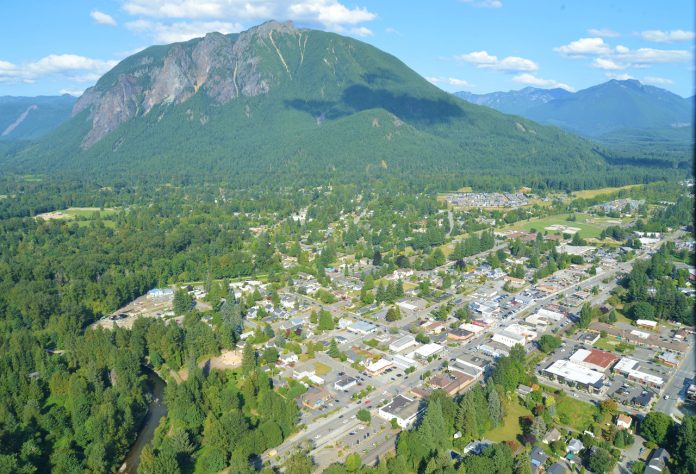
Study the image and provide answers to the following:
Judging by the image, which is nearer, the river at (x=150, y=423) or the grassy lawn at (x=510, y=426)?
the river at (x=150, y=423)

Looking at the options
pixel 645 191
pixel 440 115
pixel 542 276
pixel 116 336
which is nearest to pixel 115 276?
pixel 116 336

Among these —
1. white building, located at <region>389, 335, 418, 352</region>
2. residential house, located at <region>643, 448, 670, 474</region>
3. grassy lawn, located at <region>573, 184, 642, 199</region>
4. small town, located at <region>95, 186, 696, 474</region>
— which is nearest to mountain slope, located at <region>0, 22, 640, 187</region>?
grassy lawn, located at <region>573, 184, 642, 199</region>

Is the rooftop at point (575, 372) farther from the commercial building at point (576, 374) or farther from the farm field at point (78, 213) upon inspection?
the farm field at point (78, 213)

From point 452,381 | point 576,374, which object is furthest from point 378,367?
point 576,374

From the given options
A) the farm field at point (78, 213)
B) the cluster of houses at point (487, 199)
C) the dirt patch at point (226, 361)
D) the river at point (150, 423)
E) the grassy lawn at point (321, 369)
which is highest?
the cluster of houses at point (487, 199)

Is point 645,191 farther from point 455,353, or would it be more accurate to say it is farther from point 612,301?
point 455,353

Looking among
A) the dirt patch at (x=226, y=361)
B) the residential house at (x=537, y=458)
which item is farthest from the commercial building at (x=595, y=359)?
the dirt patch at (x=226, y=361)

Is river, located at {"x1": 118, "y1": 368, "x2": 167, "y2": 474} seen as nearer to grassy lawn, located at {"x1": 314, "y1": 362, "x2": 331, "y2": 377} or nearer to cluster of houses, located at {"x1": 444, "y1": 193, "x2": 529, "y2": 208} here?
grassy lawn, located at {"x1": 314, "y1": 362, "x2": 331, "y2": 377}

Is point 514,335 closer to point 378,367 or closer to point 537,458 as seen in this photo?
point 378,367
